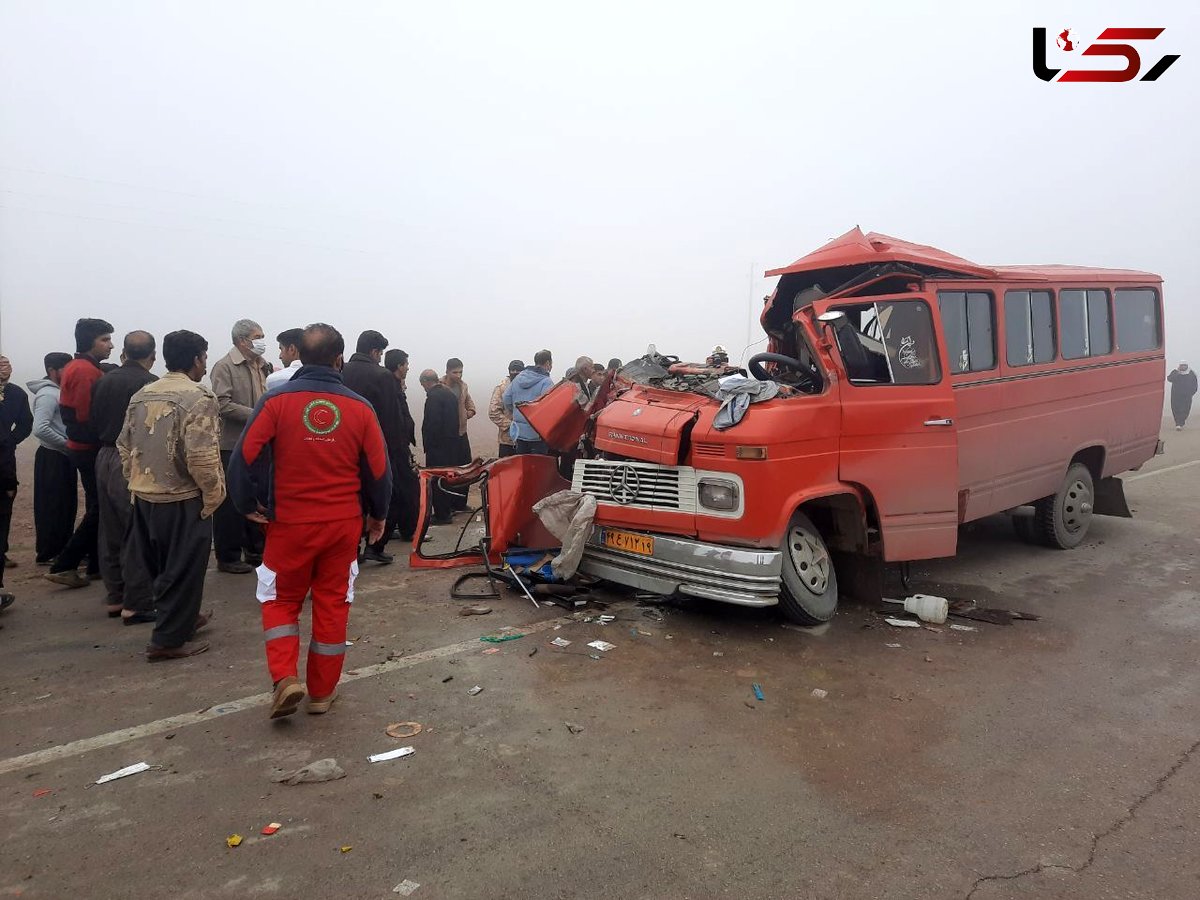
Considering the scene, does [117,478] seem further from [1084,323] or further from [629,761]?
[1084,323]

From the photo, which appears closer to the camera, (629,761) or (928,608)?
(629,761)

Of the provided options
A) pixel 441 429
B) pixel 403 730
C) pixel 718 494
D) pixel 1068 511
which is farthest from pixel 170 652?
pixel 1068 511

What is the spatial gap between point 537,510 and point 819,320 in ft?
8.09

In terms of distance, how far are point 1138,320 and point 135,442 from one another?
364 inches

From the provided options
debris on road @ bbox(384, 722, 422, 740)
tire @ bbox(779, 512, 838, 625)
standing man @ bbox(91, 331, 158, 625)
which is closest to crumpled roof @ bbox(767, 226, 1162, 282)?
tire @ bbox(779, 512, 838, 625)

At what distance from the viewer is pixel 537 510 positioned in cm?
578

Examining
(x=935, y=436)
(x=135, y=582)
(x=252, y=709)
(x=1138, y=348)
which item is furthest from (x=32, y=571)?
(x=1138, y=348)

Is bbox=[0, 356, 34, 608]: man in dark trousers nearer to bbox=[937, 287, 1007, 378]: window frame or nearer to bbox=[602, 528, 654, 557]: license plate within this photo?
bbox=[602, 528, 654, 557]: license plate

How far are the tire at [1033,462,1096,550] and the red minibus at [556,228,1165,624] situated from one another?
391 millimetres

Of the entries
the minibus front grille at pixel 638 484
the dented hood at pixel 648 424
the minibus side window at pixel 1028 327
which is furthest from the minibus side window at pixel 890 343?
the minibus front grille at pixel 638 484

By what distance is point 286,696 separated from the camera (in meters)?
3.71

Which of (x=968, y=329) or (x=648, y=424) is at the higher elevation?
(x=968, y=329)

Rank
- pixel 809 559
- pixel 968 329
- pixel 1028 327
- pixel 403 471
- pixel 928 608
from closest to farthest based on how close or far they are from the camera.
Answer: pixel 809 559 → pixel 928 608 → pixel 968 329 → pixel 1028 327 → pixel 403 471

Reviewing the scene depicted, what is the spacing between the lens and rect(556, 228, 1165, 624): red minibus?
500 centimetres
